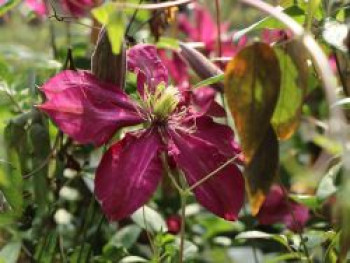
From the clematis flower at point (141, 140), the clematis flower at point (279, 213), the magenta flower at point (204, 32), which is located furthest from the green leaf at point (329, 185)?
the magenta flower at point (204, 32)

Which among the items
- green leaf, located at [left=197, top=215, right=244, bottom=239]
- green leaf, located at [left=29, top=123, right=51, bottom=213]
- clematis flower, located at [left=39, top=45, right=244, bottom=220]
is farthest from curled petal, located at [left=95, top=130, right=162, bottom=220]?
green leaf, located at [left=197, top=215, right=244, bottom=239]

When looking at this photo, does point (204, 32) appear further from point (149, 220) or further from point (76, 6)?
point (149, 220)

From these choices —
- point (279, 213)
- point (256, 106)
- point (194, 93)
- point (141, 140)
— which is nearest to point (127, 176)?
point (141, 140)

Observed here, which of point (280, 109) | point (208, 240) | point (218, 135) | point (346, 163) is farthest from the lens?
point (208, 240)

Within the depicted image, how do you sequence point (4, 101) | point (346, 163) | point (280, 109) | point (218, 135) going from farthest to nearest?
1. point (4, 101)
2. point (218, 135)
3. point (280, 109)
4. point (346, 163)

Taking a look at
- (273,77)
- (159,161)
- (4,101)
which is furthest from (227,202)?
(4,101)

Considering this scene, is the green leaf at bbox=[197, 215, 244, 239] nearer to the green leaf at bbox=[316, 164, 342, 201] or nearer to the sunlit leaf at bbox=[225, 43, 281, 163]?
the green leaf at bbox=[316, 164, 342, 201]

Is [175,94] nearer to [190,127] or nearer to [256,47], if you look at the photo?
[190,127]
